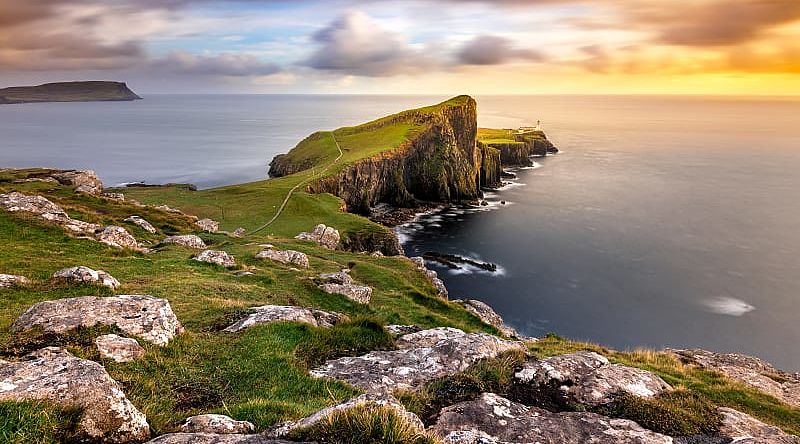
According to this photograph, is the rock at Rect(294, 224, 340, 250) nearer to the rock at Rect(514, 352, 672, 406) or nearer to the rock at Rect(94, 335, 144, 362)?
the rock at Rect(94, 335, 144, 362)

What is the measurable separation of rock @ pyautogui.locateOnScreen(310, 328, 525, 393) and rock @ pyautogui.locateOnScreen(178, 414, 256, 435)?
14.7ft

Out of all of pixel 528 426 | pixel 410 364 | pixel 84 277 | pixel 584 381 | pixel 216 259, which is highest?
pixel 84 277

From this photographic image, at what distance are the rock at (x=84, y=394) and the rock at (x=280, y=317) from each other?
7.71 m

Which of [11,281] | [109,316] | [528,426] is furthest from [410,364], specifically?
[11,281]

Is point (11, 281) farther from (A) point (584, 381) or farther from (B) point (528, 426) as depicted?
(A) point (584, 381)

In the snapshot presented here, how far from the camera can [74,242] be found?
2877 centimetres

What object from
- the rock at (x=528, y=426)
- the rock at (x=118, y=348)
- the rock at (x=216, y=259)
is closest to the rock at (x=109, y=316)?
the rock at (x=118, y=348)

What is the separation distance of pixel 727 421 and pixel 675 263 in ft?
261

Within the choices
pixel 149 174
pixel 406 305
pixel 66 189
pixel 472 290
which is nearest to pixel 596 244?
pixel 472 290

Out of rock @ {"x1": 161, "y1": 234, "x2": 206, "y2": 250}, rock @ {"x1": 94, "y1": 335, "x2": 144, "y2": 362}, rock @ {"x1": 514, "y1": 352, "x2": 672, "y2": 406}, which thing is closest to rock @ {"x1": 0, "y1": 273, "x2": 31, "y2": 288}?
rock @ {"x1": 94, "y1": 335, "x2": 144, "y2": 362}

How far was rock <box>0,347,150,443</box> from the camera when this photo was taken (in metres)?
7.31

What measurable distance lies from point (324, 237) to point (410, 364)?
49538 mm

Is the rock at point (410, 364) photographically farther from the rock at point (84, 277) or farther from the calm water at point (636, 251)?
the calm water at point (636, 251)

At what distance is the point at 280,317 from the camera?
56.5 feet
